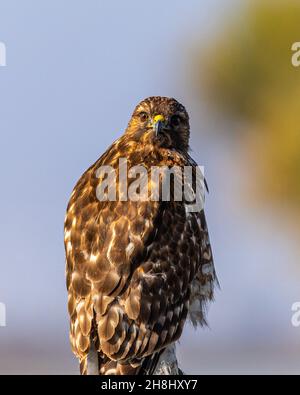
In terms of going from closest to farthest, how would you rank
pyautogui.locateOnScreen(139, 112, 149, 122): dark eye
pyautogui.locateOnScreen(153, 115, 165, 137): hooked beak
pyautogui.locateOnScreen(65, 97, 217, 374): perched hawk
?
pyautogui.locateOnScreen(65, 97, 217, 374): perched hawk < pyautogui.locateOnScreen(153, 115, 165, 137): hooked beak < pyautogui.locateOnScreen(139, 112, 149, 122): dark eye

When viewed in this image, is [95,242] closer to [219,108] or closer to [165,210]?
[165,210]

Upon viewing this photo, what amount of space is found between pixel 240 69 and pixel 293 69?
0.85 m

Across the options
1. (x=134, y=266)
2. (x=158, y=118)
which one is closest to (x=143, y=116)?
(x=158, y=118)

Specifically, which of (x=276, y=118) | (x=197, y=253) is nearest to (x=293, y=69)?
(x=276, y=118)

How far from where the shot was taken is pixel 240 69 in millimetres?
21062

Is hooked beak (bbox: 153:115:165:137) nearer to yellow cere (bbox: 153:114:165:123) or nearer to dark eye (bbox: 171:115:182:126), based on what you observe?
yellow cere (bbox: 153:114:165:123)

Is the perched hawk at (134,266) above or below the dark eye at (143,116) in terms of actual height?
below

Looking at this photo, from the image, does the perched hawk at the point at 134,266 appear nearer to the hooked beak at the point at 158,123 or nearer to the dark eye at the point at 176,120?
the hooked beak at the point at 158,123

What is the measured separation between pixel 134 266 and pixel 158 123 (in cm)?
120

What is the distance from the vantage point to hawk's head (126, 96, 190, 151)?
30.0 feet

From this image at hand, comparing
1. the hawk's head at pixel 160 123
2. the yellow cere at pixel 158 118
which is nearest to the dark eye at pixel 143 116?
the hawk's head at pixel 160 123

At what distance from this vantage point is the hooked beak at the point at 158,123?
9.12 meters

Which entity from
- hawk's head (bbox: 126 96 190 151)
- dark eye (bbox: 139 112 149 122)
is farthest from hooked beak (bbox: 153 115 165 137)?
dark eye (bbox: 139 112 149 122)

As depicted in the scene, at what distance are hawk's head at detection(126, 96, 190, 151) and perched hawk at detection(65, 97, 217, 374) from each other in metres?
0.01
